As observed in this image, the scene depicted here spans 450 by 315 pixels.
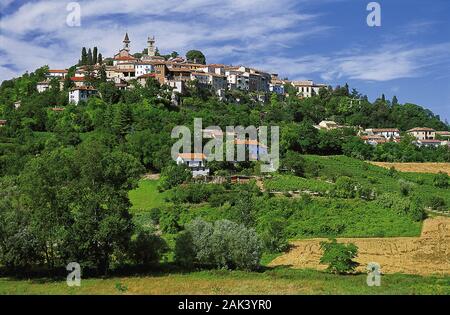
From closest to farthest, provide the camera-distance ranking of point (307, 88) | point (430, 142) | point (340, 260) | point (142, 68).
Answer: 1. point (340, 260)
2. point (430, 142)
3. point (142, 68)
4. point (307, 88)

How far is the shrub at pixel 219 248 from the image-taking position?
2652 cm

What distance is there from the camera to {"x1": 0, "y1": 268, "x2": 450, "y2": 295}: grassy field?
21.3m

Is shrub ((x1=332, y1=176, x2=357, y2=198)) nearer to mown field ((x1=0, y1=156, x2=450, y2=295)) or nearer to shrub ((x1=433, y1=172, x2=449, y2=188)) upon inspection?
mown field ((x1=0, y1=156, x2=450, y2=295))

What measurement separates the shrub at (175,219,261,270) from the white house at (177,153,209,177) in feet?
88.7

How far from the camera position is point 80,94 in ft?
263

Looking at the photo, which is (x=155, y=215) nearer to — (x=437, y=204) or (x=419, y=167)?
(x=437, y=204)

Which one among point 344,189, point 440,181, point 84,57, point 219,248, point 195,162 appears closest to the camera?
point 219,248

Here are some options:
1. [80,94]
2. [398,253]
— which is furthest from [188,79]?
[398,253]

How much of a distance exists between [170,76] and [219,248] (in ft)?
215

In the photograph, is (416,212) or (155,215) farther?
(155,215)

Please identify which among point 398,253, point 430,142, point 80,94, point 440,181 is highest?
point 80,94

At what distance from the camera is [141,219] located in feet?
134

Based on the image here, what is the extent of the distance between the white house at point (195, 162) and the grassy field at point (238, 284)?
29052 mm
